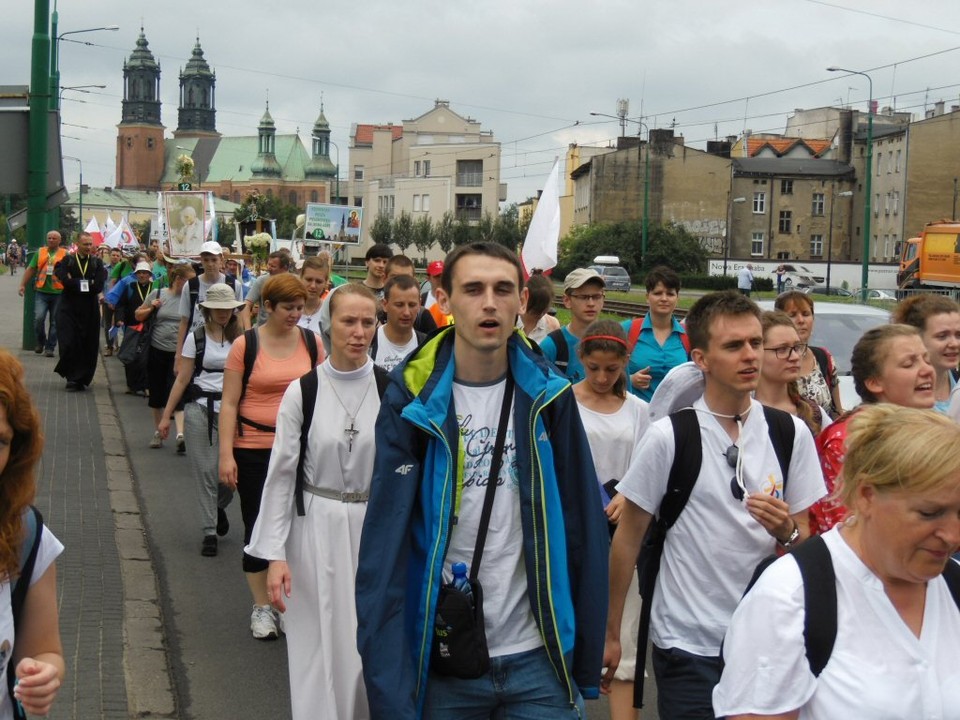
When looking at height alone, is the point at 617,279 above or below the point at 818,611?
below

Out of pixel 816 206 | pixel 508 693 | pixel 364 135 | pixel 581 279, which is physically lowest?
pixel 508 693

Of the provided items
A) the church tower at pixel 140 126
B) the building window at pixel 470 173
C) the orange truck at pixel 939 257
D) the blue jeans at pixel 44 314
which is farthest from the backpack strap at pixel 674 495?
the church tower at pixel 140 126

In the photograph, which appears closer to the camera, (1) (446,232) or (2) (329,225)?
(2) (329,225)

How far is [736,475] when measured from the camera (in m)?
3.94

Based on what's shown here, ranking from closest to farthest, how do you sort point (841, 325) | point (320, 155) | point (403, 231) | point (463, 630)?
point (463, 630)
point (841, 325)
point (403, 231)
point (320, 155)

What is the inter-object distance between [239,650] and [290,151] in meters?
194

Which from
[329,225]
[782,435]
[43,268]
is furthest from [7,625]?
[329,225]

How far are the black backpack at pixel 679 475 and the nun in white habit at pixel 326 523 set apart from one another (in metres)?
1.24

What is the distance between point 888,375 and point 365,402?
198cm

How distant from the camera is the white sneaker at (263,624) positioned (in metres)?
7.00

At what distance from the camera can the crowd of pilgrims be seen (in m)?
4.58

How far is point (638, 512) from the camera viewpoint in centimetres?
406

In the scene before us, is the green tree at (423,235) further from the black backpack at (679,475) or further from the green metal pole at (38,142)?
the black backpack at (679,475)

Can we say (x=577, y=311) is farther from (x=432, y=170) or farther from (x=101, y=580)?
(x=432, y=170)
